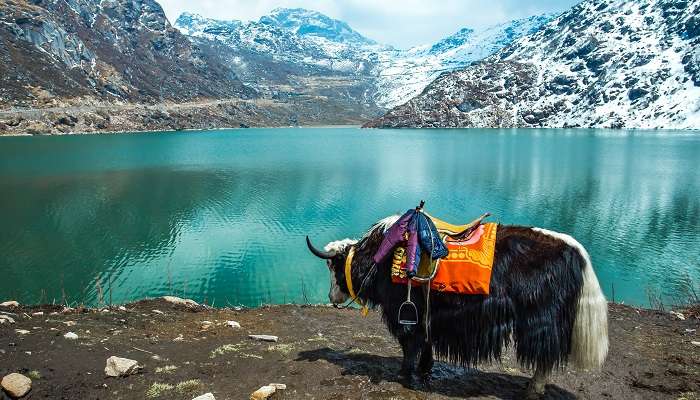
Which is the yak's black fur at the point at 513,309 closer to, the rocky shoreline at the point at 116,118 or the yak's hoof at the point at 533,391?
the yak's hoof at the point at 533,391

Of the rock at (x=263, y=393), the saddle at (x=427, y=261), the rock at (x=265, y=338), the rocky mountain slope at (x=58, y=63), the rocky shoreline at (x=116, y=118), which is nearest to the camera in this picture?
the rock at (x=263, y=393)

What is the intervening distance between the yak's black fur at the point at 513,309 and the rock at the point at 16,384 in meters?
3.95

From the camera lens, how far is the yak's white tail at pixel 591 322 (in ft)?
16.1

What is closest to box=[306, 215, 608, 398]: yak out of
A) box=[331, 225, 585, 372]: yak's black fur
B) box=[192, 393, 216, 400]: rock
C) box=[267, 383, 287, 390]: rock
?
box=[331, 225, 585, 372]: yak's black fur

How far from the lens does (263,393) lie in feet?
15.9

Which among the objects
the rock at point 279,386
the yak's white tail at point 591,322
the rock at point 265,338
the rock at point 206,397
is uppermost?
the yak's white tail at point 591,322

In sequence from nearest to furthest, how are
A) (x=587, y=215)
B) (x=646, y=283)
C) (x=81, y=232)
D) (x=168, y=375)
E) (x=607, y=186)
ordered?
(x=168, y=375) < (x=646, y=283) < (x=81, y=232) < (x=587, y=215) < (x=607, y=186)

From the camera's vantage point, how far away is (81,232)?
25000 mm

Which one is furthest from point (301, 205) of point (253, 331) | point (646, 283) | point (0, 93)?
point (0, 93)

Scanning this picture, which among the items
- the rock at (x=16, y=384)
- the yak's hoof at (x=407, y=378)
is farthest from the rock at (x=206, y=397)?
the yak's hoof at (x=407, y=378)

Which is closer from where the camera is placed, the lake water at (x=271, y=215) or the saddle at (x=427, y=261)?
the saddle at (x=427, y=261)

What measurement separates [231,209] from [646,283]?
24066 mm

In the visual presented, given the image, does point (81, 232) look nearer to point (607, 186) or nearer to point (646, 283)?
point (646, 283)

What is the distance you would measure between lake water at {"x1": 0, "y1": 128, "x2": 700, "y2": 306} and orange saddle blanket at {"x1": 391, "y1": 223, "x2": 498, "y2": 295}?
366 inches
